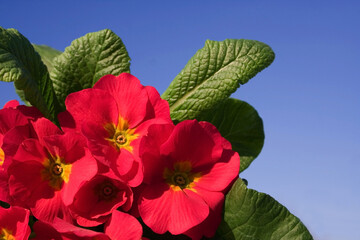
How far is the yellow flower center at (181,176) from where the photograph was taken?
85 centimetres

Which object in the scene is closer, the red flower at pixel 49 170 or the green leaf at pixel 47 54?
the red flower at pixel 49 170

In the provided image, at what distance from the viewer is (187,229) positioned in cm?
78

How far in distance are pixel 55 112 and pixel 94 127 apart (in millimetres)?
137

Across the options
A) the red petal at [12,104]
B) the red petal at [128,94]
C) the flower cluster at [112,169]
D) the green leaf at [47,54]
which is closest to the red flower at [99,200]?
the flower cluster at [112,169]

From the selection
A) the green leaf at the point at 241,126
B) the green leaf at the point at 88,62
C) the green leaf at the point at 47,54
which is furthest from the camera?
the green leaf at the point at 47,54

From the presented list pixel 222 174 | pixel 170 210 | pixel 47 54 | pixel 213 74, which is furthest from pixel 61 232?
pixel 47 54

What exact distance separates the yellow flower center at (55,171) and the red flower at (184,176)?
127mm

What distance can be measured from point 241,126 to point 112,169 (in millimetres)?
364

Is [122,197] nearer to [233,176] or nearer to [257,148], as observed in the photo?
[233,176]

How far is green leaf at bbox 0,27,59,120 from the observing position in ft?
2.74

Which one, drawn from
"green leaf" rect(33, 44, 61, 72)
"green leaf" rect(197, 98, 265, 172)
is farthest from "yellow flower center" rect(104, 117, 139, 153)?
"green leaf" rect(33, 44, 61, 72)

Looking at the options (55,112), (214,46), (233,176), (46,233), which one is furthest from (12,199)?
(214,46)

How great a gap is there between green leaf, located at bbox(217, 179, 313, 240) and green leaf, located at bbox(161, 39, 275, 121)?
0.18 m

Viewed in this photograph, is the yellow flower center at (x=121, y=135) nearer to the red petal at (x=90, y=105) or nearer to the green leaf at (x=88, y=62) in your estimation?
the red petal at (x=90, y=105)
